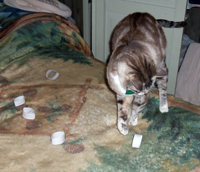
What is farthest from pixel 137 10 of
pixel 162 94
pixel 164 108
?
pixel 164 108

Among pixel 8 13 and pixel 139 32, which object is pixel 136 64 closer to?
pixel 139 32

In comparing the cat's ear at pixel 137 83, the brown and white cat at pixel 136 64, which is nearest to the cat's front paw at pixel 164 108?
the brown and white cat at pixel 136 64

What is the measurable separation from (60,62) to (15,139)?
34.0 inches

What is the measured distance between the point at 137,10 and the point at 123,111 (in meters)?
1.23

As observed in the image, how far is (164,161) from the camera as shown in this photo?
3.67 feet

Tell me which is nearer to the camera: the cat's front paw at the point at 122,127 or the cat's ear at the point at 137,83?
the cat's ear at the point at 137,83

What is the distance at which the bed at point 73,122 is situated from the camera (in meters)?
1.12

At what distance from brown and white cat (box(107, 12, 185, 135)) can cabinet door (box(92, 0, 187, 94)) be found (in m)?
0.42

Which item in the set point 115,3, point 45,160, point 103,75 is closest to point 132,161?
point 45,160

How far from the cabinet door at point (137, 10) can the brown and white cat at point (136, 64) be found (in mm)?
416

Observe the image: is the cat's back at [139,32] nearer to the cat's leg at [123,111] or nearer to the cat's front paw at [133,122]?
the cat's leg at [123,111]

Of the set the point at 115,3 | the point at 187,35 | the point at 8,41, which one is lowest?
the point at 187,35

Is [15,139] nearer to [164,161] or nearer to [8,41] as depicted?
[164,161]

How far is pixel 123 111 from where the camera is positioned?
1.41m
